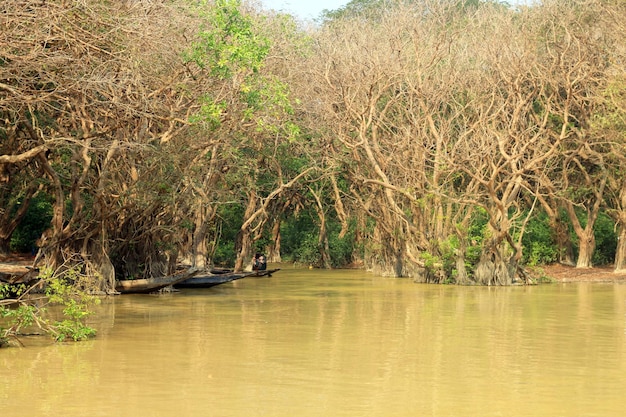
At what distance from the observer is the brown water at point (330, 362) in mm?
11188

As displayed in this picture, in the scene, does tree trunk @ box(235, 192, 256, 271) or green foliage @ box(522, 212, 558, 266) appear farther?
tree trunk @ box(235, 192, 256, 271)

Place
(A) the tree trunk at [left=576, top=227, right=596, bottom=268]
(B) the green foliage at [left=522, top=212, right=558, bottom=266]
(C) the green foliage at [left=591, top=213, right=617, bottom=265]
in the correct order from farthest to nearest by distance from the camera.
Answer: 1. (C) the green foliage at [left=591, top=213, right=617, bottom=265]
2. (A) the tree trunk at [left=576, top=227, right=596, bottom=268]
3. (B) the green foliage at [left=522, top=212, right=558, bottom=266]

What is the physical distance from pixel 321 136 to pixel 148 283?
509 inches

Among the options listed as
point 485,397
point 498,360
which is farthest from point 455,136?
point 485,397

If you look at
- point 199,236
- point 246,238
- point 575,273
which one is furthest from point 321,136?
point 575,273

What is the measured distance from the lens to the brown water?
36.7 feet

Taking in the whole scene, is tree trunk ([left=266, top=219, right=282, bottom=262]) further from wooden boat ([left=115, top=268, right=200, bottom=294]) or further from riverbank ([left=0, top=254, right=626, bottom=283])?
wooden boat ([left=115, top=268, right=200, bottom=294])

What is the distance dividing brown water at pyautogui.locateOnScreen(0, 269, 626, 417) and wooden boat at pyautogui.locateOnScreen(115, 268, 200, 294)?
1216 mm

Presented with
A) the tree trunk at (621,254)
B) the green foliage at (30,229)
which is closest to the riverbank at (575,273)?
the tree trunk at (621,254)

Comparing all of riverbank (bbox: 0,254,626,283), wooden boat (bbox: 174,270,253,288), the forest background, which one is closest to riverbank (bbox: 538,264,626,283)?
riverbank (bbox: 0,254,626,283)

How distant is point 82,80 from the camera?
627 inches

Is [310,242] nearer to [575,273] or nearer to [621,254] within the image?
[575,273]

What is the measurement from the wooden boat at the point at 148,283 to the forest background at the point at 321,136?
73 cm

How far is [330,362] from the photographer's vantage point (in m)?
14.2
